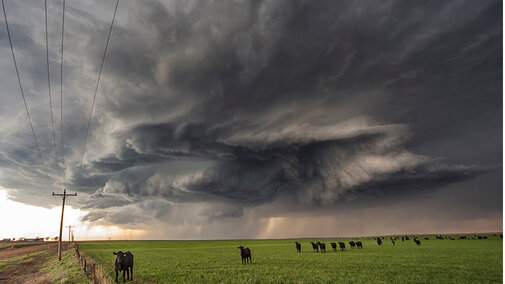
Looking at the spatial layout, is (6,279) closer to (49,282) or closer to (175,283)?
(49,282)

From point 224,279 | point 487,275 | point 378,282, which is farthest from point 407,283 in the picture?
point 224,279

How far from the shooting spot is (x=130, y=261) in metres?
25.3

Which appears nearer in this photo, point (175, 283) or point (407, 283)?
point (407, 283)

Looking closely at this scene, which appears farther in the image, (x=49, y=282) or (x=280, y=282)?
(x=49, y=282)

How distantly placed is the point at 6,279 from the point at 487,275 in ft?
161

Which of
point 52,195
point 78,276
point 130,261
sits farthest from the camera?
point 52,195

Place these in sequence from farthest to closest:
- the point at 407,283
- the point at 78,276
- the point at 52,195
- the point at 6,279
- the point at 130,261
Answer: the point at 52,195
the point at 6,279
the point at 78,276
the point at 130,261
the point at 407,283

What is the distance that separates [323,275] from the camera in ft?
84.2

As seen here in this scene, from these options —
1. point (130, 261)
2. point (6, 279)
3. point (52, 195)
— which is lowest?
point (6, 279)

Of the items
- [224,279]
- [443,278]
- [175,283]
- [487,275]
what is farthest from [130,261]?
[487,275]

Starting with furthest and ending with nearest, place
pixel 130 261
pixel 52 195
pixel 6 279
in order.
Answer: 1. pixel 52 195
2. pixel 6 279
3. pixel 130 261

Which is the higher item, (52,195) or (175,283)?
(52,195)

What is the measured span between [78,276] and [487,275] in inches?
1435

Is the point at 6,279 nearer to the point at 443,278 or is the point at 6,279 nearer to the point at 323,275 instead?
the point at 323,275
